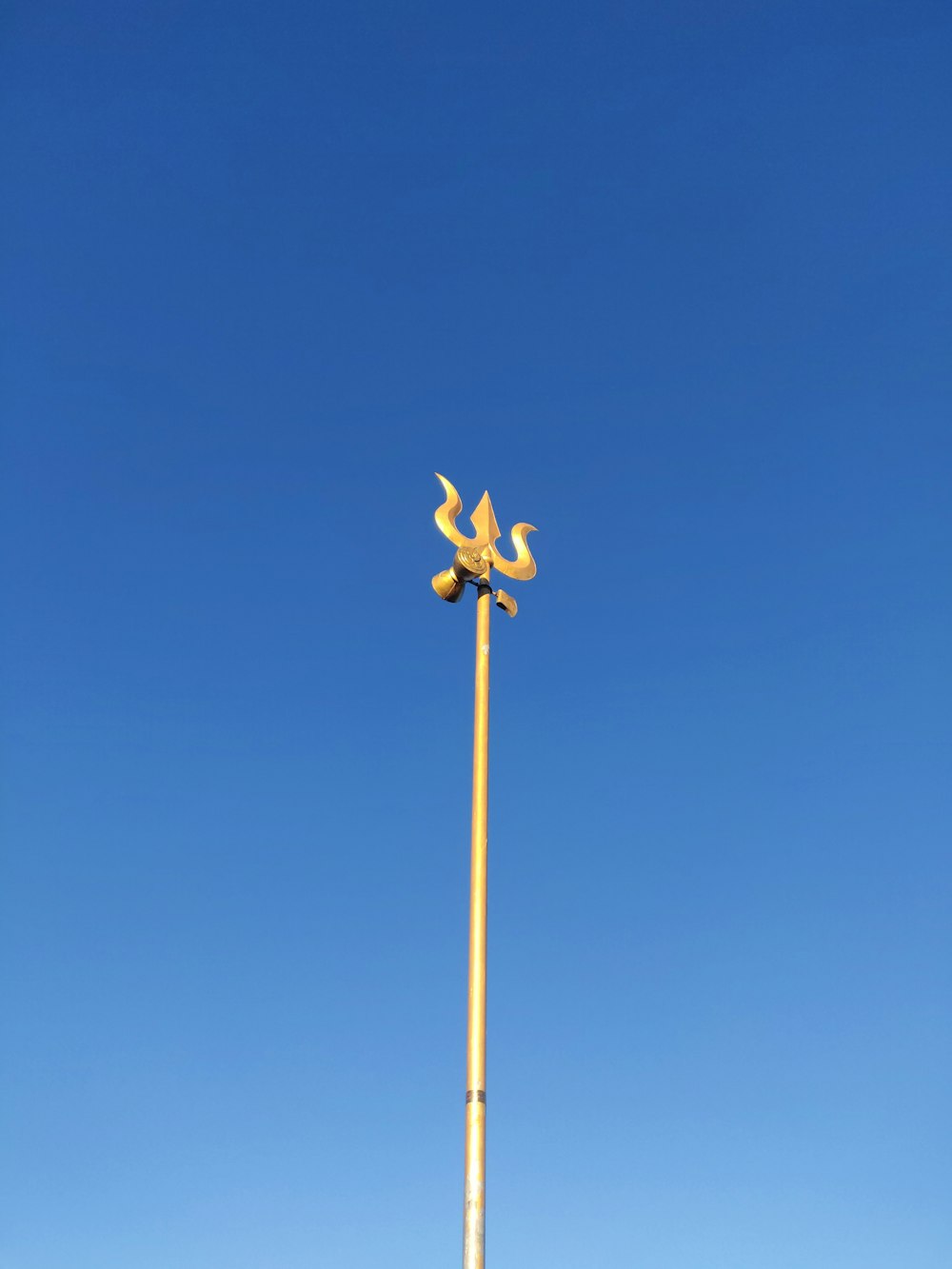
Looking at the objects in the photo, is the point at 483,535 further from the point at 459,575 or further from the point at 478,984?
the point at 478,984

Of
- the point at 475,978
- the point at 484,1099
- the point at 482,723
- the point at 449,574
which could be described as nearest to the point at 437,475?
the point at 449,574

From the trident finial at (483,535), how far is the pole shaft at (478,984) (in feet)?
1.49

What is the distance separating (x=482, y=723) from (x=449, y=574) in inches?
64.3

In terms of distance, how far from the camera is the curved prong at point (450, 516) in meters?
14.0

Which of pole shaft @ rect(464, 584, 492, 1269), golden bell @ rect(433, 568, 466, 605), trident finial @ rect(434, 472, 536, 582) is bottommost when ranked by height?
pole shaft @ rect(464, 584, 492, 1269)

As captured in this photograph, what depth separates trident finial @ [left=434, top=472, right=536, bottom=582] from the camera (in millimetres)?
14000

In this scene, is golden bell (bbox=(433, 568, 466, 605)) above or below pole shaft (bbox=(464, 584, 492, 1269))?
above

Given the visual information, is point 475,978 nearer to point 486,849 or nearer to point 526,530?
point 486,849

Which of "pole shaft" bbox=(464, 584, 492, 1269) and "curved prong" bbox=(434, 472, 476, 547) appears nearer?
"pole shaft" bbox=(464, 584, 492, 1269)

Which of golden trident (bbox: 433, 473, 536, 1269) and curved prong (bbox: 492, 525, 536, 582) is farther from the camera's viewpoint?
curved prong (bbox: 492, 525, 536, 582)

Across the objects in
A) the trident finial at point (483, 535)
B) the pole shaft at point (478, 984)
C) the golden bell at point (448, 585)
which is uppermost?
the trident finial at point (483, 535)

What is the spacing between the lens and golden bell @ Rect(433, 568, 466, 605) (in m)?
13.7

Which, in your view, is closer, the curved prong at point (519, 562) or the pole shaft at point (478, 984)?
the pole shaft at point (478, 984)

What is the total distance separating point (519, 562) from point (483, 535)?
2.22ft
